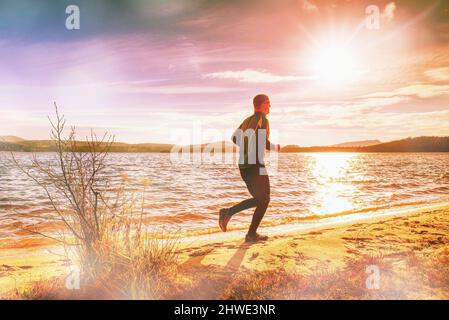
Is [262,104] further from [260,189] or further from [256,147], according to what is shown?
[260,189]

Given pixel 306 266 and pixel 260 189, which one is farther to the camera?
pixel 260 189

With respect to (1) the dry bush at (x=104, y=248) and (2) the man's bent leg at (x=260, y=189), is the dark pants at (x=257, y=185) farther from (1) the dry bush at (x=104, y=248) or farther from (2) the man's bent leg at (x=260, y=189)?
(1) the dry bush at (x=104, y=248)

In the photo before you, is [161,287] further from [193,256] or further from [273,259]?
[273,259]

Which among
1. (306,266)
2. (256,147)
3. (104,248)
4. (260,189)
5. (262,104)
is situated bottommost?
(306,266)

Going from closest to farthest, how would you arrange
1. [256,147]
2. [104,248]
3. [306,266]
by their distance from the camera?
1. [104,248]
2. [306,266]
3. [256,147]

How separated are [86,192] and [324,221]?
6.83 m

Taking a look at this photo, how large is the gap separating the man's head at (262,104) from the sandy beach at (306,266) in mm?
2108

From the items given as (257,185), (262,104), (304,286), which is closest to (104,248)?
(304,286)

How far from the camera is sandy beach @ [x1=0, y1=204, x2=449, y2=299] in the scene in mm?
3629

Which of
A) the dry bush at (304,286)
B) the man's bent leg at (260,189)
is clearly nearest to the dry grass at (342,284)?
the dry bush at (304,286)

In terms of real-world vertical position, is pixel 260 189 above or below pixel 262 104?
below

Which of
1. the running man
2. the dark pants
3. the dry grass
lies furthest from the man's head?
the dry grass

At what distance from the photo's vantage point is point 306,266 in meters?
4.41

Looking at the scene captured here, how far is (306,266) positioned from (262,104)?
2454mm
